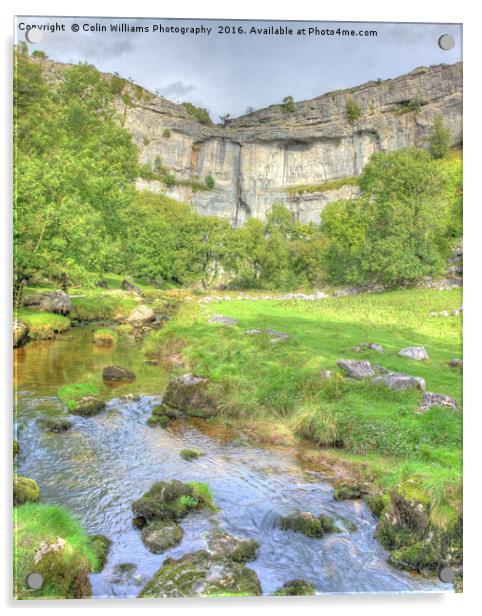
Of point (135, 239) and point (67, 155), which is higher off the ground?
point (67, 155)

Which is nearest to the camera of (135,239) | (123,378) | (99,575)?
(99,575)

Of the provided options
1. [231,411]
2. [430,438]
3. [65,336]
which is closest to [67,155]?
[65,336]

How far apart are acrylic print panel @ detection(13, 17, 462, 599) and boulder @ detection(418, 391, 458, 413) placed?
7 cm

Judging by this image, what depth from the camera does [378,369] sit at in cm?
573

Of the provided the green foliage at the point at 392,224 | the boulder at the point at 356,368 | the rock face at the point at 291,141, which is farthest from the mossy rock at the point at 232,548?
the rock face at the point at 291,141

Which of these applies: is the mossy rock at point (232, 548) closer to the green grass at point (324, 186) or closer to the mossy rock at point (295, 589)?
the mossy rock at point (295, 589)

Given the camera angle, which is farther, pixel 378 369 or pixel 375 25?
pixel 378 369

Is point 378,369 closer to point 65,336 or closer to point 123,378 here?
point 123,378

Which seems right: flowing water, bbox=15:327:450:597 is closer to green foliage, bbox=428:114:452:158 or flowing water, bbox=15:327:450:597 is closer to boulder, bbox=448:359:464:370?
boulder, bbox=448:359:464:370

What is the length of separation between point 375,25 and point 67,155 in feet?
13.5

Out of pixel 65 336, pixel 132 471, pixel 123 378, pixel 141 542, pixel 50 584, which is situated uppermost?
pixel 65 336

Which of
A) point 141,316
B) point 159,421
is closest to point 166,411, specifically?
point 159,421

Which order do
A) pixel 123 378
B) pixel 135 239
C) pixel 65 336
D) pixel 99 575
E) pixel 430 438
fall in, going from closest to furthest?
pixel 99 575 < pixel 430 438 < pixel 135 239 < pixel 123 378 < pixel 65 336
